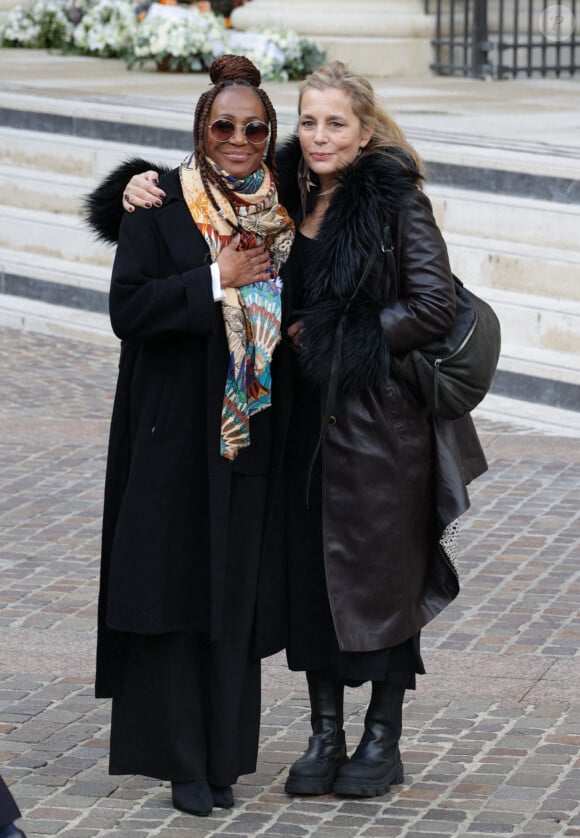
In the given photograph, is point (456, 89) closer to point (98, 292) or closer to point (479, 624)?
point (98, 292)

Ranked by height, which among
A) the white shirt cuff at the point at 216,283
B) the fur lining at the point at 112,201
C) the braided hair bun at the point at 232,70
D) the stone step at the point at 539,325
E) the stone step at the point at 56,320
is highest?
the braided hair bun at the point at 232,70

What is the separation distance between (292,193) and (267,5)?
476 inches

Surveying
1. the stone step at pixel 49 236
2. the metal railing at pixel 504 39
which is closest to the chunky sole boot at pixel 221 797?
the stone step at pixel 49 236

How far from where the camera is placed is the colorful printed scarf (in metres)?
4.04

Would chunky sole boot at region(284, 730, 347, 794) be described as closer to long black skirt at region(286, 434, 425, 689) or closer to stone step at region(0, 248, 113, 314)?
long black skirt at region(286, 434, 425, 689)

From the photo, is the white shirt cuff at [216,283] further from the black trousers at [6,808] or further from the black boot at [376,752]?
the black trousers at [6,808]

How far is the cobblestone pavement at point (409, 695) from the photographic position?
14.0 ft

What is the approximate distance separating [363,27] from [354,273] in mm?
12133

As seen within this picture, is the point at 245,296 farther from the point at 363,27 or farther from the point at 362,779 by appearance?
the point at 363,27

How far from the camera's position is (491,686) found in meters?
5.21

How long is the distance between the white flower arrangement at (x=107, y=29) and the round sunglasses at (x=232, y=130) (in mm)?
12612

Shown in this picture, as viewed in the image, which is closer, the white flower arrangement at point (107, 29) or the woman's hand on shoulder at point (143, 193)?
the woman's hand on shoulder at point (143, 193)

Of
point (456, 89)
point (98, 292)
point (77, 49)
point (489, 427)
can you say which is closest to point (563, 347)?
point (489, 427)

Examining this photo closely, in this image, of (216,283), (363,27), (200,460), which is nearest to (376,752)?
(200,460)
